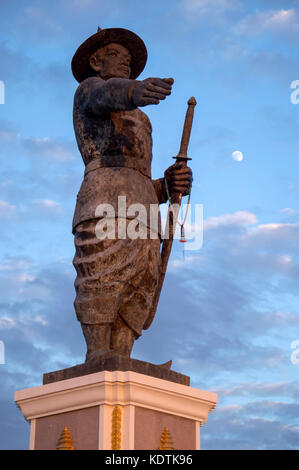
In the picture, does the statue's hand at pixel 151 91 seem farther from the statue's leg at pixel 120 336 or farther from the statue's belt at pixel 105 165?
the statue's leg at pixel 120 336

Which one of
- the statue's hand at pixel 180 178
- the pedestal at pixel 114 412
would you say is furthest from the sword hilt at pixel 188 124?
the pedestal at pixel 114 412

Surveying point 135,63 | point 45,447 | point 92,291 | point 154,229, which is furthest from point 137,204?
point 45,447

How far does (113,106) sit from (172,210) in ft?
5.09

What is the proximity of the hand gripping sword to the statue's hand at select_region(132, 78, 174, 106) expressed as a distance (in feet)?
3.73

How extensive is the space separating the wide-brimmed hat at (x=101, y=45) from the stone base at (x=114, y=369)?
3304mm

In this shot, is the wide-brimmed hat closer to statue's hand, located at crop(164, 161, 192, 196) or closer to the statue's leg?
statue's hand, located at crop(164, 161, 192, 196)

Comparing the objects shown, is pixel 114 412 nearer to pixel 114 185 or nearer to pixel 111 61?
pixel 114 185

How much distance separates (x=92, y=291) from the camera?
797 centimetres

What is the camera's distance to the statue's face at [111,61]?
8883 millimetres

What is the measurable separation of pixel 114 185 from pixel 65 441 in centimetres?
255

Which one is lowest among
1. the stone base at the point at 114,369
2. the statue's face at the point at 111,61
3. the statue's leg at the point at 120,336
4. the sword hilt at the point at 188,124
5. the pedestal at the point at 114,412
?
the pedestal at the point at 114,412

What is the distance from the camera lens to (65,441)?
24.2 feet

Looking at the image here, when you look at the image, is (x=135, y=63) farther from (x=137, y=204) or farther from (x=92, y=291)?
(x=92, y=291)
